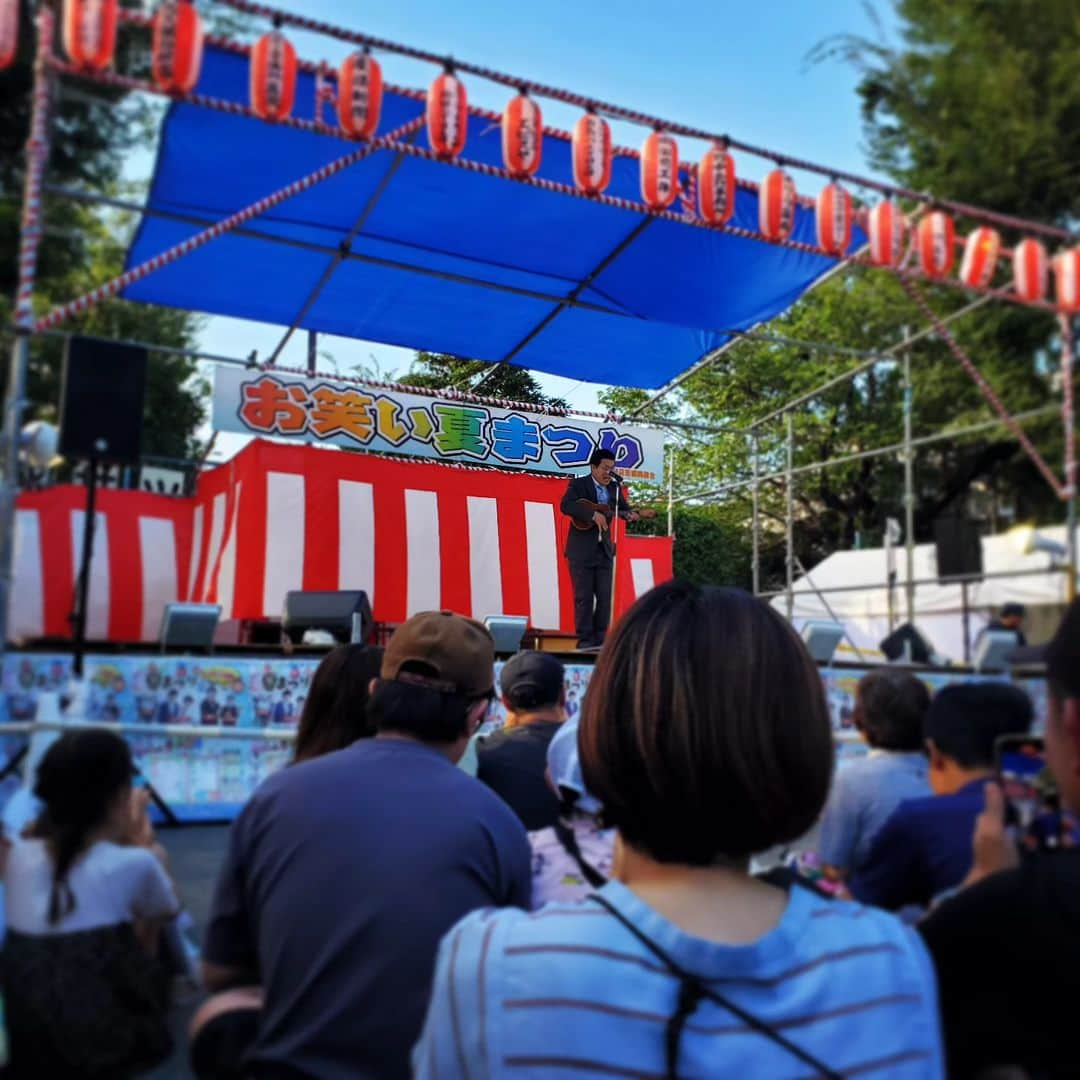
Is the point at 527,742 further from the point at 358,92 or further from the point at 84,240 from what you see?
the point at 358,92

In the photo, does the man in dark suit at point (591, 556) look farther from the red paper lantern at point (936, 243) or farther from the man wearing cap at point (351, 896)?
the man wearing cap at point (351, 896)

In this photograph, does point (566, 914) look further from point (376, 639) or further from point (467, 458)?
point (467, 458)

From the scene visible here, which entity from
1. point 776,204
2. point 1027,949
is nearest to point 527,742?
point 1027,949

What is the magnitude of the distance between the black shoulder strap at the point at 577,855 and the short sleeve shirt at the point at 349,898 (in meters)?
0.18

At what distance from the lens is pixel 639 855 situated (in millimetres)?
732

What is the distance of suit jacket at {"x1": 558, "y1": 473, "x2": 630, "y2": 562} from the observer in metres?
5.89

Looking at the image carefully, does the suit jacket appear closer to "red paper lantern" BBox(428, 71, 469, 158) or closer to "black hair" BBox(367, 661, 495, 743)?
"red paper lantern" BBox(428, 71, 469, 158)

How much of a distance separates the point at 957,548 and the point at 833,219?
3.41 meters

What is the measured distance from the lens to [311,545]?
5781mm

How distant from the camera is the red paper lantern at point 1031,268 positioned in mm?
2660

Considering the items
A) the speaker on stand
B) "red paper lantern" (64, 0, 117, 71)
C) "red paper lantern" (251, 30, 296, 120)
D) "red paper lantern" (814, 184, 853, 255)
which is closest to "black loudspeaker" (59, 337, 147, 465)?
the speaker on stand

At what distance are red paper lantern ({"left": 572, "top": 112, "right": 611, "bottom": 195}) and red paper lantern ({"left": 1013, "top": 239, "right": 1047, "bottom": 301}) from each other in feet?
9.12

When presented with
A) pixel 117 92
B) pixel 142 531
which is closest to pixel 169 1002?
pixel 142 531

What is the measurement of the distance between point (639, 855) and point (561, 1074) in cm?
18
